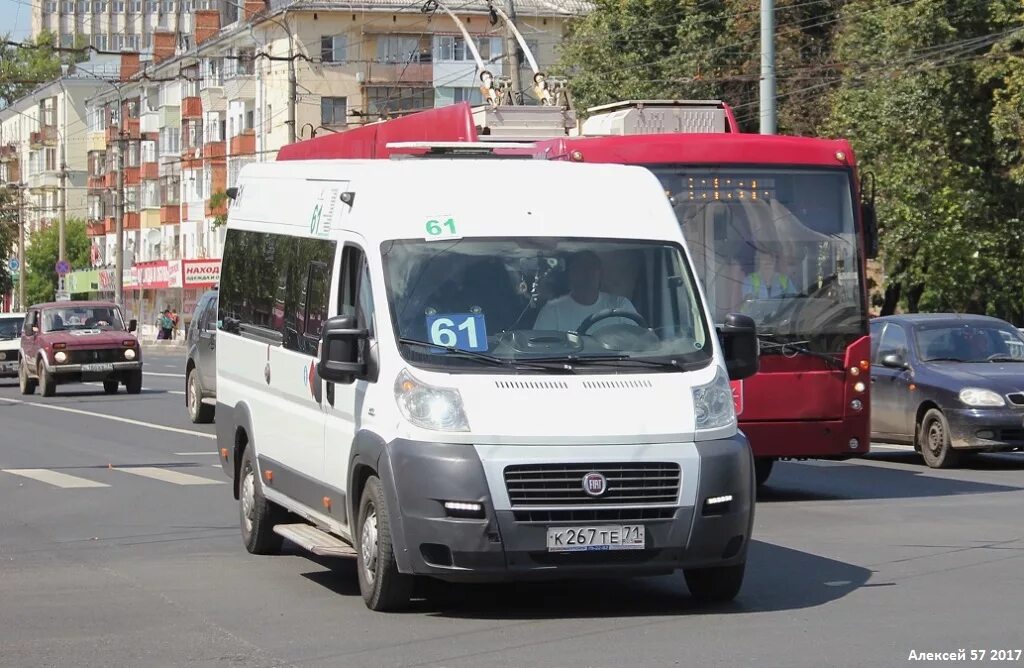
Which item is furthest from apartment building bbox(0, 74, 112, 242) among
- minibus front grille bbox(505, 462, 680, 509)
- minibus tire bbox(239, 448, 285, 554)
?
minibus front grille bbox(505, 462, 680, 509)

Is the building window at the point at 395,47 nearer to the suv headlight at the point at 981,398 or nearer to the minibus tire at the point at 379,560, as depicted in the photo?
the suv headlight at the point at 981,398

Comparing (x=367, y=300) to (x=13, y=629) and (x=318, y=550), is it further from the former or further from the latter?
(x=13, y=629)

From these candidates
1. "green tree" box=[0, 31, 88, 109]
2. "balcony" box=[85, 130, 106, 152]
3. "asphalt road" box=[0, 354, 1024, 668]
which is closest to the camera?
"asphalt road" box=[0, 354, 1024, 668]

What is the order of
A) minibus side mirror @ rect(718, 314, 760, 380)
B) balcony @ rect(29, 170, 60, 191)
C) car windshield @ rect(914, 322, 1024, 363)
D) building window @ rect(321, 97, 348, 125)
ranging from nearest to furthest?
minibus side mirror @ rect(718, 314, 760, 380), car windshield @ rect(914, 322, 1024, 363), building window @ rect(321, 97, 348, 125), balcony @ rect(29, 170, 60, 191)

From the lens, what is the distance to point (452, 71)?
81000mm

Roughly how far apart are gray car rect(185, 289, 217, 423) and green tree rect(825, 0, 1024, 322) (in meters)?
15.7

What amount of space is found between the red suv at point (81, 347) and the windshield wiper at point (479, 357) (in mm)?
26433

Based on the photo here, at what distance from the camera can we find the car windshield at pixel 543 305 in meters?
9.44

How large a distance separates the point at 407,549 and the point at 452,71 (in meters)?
73.1

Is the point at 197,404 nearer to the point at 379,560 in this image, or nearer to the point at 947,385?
the point at 947,385

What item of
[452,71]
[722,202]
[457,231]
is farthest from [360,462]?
[452,71]

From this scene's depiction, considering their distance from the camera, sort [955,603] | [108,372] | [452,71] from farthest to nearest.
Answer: [452,71], [108,372], [955,603]

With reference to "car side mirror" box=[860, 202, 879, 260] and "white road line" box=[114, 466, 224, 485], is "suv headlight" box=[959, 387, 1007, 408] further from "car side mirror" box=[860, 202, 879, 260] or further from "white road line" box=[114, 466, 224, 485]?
"white road line" box=[114, 466, 224, 485]

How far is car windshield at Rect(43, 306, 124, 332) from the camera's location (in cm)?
3694
